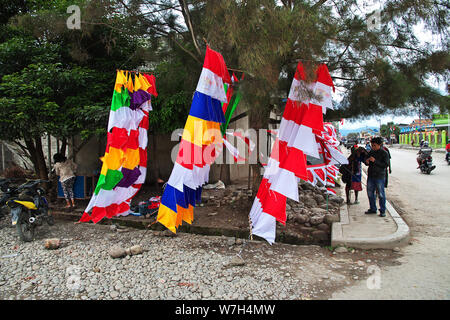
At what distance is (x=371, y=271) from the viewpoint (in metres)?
3.85

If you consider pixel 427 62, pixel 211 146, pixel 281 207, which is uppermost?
pixel 427 62

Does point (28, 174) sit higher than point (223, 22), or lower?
lower

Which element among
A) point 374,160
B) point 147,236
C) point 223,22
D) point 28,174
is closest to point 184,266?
point 147,236

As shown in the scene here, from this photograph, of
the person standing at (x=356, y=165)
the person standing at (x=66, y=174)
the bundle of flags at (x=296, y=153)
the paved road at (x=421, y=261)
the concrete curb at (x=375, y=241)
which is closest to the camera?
the paved road at (x=421, y=261)

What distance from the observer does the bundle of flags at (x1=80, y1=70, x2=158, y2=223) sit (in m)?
5.55

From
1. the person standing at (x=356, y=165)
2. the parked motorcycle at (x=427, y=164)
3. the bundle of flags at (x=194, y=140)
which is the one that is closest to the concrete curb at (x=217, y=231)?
the bundle of flags at (x=194, y=140)

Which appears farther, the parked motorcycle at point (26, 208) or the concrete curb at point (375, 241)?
the parked motorcycle at point (26, 208)

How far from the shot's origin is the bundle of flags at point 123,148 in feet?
18.2

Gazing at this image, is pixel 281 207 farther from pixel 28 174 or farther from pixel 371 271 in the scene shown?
pixel 28 174

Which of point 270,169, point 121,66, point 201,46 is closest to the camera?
point 270,169

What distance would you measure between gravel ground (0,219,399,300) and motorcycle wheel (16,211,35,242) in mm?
125

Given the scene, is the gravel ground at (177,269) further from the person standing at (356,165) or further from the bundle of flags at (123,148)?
the person standing at (356,165)

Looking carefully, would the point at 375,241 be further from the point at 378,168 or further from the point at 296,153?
the point at 378,168

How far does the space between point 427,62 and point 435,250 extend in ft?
10.2
